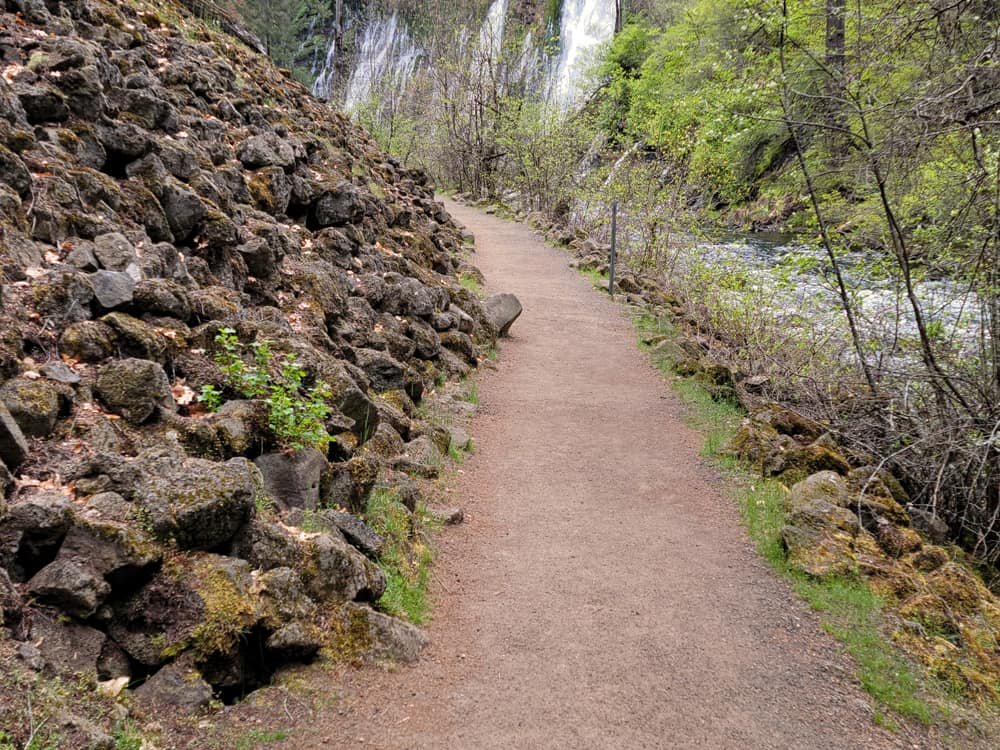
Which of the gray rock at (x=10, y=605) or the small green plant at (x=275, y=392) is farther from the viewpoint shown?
the small green plant at (x=275, y=392)

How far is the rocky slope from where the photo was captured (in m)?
3.03

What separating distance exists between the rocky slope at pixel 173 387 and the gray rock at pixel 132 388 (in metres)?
0.01

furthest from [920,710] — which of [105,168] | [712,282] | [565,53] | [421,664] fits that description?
[565,53]

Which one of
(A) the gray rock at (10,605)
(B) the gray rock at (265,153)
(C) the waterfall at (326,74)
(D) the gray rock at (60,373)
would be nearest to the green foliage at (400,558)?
(A) the gray rock at (10,605)

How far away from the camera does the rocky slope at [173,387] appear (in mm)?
3027

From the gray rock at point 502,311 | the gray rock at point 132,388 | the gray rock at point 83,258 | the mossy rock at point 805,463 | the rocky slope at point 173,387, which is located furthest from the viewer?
the gray rock at point 502,311

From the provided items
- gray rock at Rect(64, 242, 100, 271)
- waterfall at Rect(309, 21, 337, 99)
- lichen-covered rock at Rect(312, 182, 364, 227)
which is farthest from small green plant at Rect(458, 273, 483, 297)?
waterfall at Rect(309, 21, 337, 99)

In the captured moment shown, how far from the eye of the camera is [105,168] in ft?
20.1

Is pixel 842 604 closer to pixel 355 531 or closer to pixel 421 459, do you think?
pixel 355 531

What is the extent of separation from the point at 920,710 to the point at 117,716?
4.26 m

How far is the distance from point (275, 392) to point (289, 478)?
606 millimetres

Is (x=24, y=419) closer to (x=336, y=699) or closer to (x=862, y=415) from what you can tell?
(x=336, y=699)

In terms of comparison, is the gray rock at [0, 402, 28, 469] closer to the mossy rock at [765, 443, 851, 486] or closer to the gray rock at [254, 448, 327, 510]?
the gray rock at [254, 448, 327, 510]

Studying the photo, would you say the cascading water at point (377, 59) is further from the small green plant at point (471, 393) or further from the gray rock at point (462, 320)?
the small green plant at point (471, 393)
